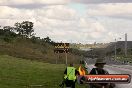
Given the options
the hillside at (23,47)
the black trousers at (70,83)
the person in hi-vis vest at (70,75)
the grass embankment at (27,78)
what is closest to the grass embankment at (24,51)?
the hillside at (23,47)

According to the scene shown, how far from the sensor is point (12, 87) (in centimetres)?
2934

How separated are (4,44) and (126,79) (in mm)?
84644

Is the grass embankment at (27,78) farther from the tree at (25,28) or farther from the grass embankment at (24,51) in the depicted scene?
the tree at (25,28)

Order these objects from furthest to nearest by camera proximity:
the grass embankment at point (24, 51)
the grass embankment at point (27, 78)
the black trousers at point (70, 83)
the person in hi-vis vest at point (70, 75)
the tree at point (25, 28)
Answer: the tree at point (25, 28) → the grass embankment at point (24, 51) → the grass embankment at point (27, 78) → the black trousers at point (70, 83) → the person in hi-vis vest at point (70, 75)

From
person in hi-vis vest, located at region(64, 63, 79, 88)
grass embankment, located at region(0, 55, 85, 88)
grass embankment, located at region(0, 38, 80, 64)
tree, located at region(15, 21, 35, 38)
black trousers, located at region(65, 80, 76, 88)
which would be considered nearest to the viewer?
person in hi-vis vest, located at region(64, 63, 79, 88)

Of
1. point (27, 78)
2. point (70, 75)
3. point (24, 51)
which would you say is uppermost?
point (24, 51)

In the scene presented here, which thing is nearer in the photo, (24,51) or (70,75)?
(70,75)

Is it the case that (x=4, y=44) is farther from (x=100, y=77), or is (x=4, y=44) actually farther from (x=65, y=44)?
(x=100, y=77)

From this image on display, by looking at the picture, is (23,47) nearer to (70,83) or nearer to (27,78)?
(27,78)

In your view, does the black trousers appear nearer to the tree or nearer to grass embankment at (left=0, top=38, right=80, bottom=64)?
grass embankment at (left=0, top=38, right=80, bottom=64)

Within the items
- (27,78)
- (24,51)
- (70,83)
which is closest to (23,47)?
(24,51)

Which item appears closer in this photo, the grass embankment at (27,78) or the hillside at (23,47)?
the grass embankment at (27,78)

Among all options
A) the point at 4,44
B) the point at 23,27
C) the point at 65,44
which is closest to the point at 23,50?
the point at 4,44

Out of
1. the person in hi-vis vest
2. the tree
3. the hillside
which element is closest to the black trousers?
the person in hi-vis vest
